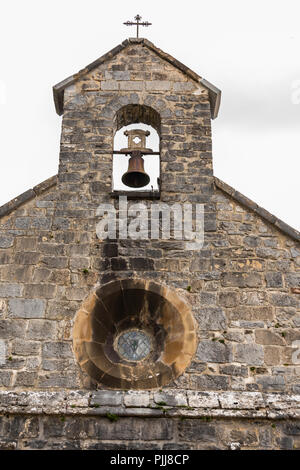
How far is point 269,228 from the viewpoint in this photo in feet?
24.7

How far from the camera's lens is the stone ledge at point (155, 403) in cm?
616

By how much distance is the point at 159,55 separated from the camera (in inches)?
363

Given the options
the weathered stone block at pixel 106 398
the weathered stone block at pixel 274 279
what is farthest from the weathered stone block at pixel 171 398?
the weathered stone block at pixel 274 279

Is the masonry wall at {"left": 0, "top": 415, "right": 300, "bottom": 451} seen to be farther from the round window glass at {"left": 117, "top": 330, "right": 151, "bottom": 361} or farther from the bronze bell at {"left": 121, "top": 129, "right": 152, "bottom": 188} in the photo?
the bronze bell at {"left": 121, "top": 129, "right": 152, "bottom": 188}

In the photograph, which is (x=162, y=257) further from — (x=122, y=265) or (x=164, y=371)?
(x=164, y=371)

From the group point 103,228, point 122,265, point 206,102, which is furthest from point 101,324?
point 206,102

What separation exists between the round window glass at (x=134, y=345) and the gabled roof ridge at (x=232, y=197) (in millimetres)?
2272

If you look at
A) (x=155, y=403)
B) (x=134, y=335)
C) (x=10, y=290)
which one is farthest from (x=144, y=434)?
(x=10, y=290)

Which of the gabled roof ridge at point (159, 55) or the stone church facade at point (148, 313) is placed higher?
the gabled roof ridge at point (159, 55)

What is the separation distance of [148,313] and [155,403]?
1242 millimetres

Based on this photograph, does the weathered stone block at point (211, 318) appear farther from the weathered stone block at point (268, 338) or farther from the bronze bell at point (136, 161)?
the bronze bell at point (136, 161)

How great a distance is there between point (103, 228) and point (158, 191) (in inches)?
38.2

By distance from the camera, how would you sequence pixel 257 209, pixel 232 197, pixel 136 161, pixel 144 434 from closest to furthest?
pixel 144 434, pixel 257 209, pixel 232 197, pixel 136 161

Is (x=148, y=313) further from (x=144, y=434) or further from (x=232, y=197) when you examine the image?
(x=232, y=197)
